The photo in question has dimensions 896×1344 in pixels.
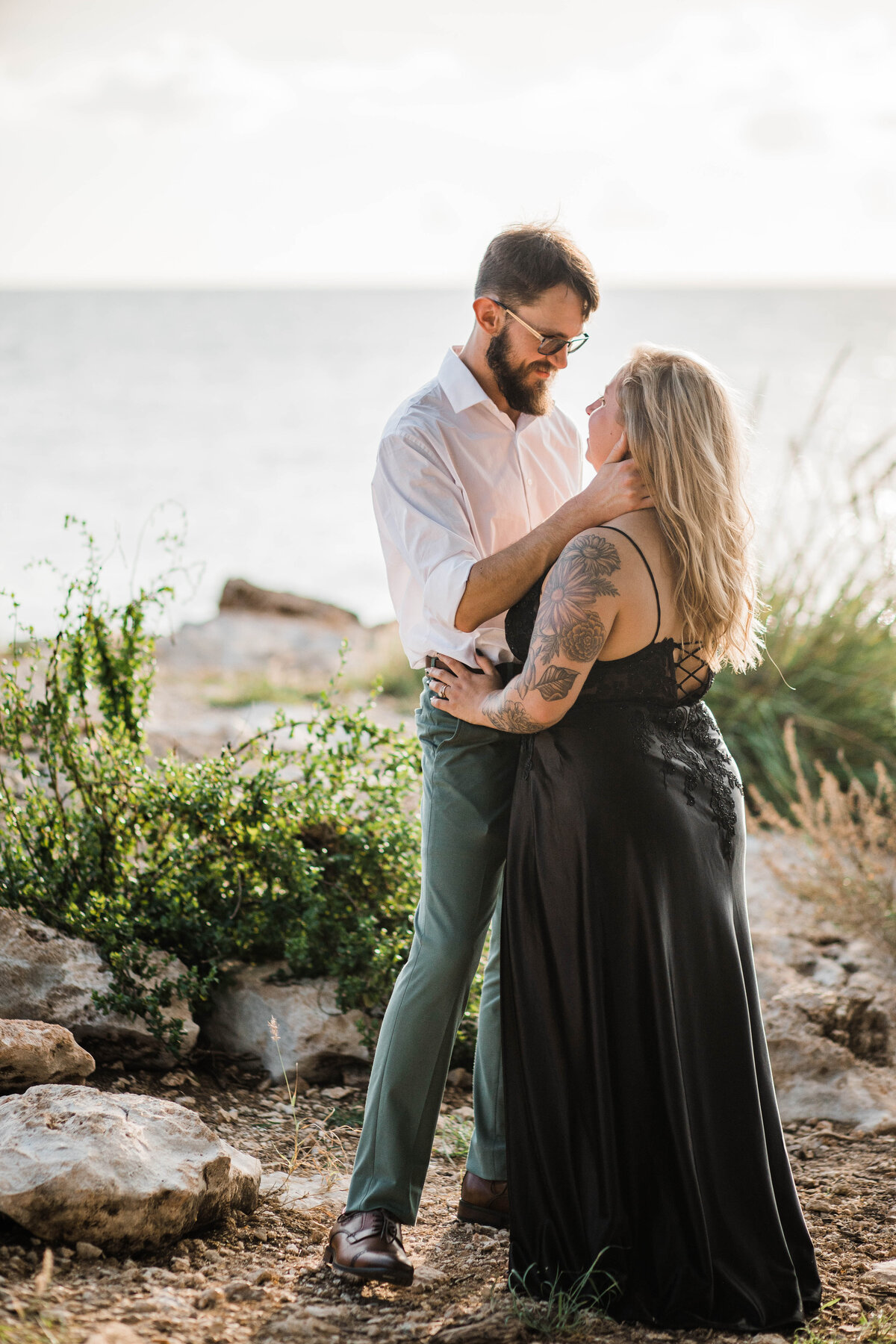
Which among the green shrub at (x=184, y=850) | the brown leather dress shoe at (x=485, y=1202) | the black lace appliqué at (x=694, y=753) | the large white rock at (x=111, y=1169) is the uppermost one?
the black lace appliqué at (x=694, y=753)

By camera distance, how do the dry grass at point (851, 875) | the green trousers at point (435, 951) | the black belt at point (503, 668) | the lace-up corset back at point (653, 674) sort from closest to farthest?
1. the lace-up corset back at point (653, 674)
2. the green trousers at point (435, 951)
3. the black belt at point (503, 668)
4. the dry grass at point (851, 875)

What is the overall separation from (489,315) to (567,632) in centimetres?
93

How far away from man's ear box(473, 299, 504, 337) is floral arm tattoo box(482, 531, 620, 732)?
73cm

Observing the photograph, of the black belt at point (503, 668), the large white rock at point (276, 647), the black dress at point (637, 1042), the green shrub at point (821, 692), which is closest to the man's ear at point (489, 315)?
the black belt at point (503, 668)

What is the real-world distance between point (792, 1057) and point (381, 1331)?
6.02 ft

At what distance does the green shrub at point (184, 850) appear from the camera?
335 centimetres

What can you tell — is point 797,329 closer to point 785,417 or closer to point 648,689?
point 785,417

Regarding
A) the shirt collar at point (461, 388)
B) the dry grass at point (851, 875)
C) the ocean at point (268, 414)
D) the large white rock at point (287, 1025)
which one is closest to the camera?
the shirt collar at point (461, 388)

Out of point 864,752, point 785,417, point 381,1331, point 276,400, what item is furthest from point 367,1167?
point 276,400

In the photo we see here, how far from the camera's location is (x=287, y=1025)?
334cm

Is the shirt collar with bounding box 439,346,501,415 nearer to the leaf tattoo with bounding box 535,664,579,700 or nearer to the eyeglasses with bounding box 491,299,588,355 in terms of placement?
the eyeglasses with bounding box 491,299,588,355

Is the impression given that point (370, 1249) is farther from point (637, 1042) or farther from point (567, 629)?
point (567, 629)

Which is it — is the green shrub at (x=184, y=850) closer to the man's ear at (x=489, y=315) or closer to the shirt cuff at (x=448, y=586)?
the shirt cuff at (x=448, y=586)

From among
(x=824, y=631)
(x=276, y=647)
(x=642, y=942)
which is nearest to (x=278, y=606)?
(x=276, y=647)
